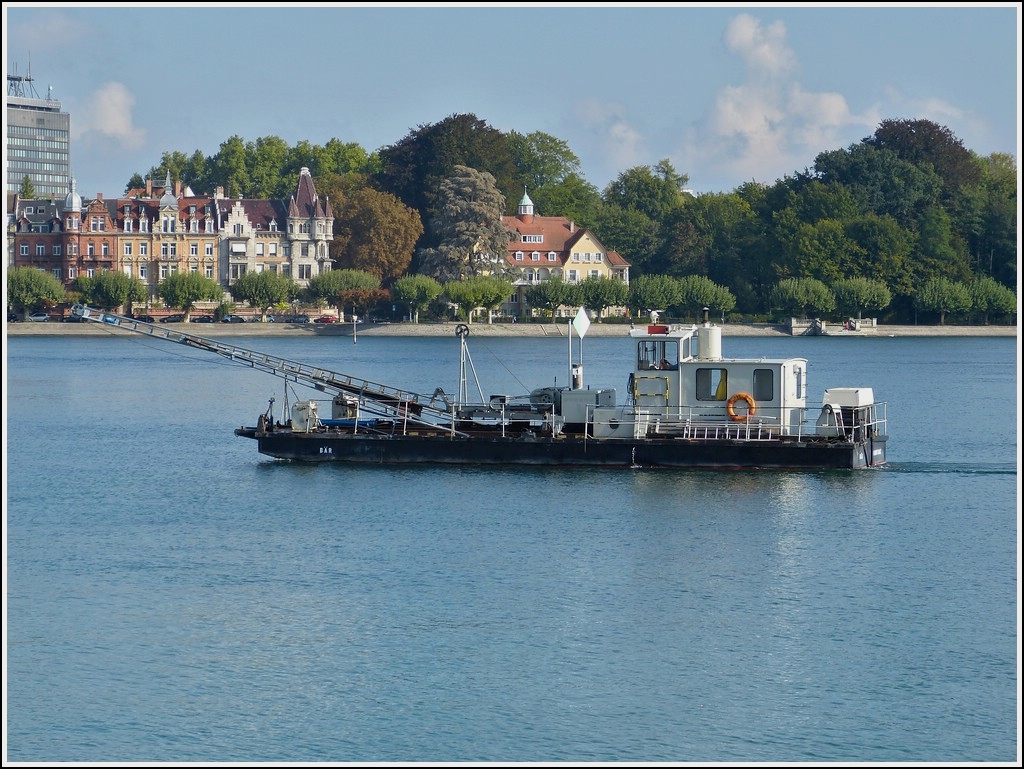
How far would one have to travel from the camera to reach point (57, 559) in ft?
115

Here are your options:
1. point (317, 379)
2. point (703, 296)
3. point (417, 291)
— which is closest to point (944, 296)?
point (703, 296)

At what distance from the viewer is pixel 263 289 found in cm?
14675

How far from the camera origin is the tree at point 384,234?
155000mm

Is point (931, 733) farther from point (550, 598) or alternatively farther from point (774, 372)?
point (774, 372)

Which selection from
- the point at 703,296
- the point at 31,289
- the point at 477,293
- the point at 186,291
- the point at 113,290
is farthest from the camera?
the point at 703,296

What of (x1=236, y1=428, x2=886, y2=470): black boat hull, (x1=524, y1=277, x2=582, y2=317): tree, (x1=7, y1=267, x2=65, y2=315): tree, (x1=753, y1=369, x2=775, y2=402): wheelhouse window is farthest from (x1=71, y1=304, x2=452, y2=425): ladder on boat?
(x1=524, y1=277, x2=582, y2=317): tree

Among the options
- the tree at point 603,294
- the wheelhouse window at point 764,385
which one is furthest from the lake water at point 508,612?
the tree at point 603,294

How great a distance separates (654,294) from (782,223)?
44.6 ft

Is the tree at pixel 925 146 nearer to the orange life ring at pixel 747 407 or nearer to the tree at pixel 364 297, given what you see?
the tree at pixel 364 297

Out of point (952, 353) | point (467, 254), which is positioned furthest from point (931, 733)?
point (467, 254)

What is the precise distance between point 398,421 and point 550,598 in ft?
55.3

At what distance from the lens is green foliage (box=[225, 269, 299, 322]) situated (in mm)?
146750

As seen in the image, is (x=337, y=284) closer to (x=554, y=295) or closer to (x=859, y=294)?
(x=554, y=295)

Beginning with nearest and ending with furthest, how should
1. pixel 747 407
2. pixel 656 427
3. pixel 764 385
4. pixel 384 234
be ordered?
pixel 764 385
pixel 747 407
pixel 656 427
pixel 384 234
